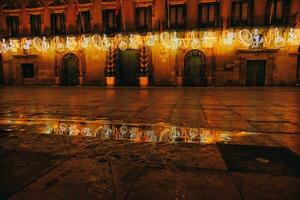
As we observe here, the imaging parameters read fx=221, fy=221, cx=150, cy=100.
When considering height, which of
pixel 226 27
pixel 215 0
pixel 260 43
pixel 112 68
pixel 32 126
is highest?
pixel 215 0

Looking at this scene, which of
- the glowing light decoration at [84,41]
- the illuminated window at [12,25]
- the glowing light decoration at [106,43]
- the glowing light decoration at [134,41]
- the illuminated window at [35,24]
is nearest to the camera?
the glowing light decoration at [134,41]

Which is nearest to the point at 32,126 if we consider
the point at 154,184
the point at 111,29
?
the point at 154,184

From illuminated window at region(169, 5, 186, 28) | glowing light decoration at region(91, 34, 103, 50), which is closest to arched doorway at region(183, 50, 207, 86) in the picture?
illuminated window at region(169, 5, 186, 28)

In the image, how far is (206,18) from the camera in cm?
1992

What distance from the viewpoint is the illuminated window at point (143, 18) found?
20875 millimetres

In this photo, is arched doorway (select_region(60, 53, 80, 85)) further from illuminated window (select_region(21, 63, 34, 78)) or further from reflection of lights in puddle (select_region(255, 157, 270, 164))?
reflection of lights in puddle (select_region(255, 157, 270, 164))

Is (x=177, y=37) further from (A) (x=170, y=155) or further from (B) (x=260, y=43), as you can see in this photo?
(A) (x=170, y=155)

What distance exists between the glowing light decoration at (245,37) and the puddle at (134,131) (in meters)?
15.9

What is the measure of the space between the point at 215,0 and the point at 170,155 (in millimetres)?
19311

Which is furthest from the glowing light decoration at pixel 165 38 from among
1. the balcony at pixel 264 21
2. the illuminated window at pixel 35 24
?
the illuminated window at pixel 35 24

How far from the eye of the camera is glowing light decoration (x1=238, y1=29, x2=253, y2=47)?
18.4 meters

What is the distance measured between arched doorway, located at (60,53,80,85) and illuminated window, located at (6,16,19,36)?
6.53 metres

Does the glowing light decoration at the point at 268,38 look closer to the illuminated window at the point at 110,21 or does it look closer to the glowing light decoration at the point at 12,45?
the illuminated window at the point at 110,21

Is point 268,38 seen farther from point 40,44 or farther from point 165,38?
point 40,44
